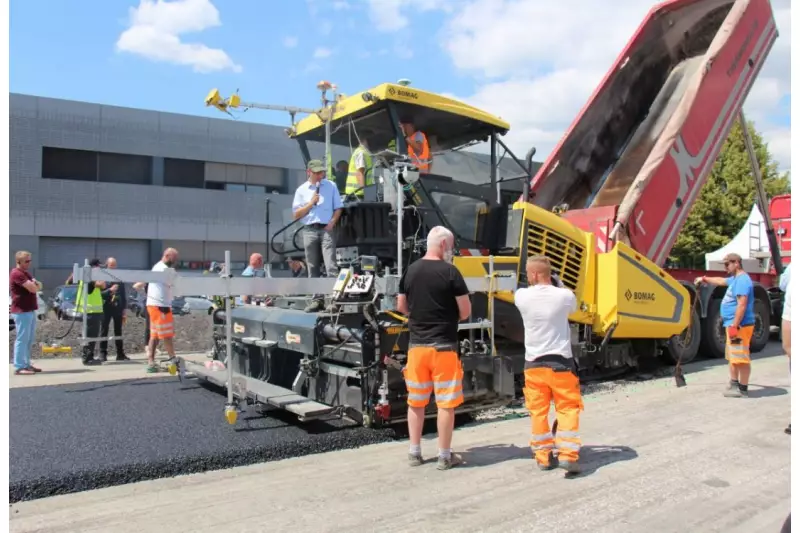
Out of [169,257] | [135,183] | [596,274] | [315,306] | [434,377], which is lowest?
[434,377]

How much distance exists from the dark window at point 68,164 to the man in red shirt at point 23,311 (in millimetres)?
18462

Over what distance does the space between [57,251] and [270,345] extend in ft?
73.2

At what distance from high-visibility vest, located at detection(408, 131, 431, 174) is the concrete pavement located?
85.7 inches

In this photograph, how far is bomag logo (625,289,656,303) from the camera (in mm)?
6409

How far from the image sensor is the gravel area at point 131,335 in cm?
1040

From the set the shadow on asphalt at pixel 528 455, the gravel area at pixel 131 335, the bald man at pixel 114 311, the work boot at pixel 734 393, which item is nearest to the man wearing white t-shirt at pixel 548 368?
the shadow on asphalt at pixel 528 455

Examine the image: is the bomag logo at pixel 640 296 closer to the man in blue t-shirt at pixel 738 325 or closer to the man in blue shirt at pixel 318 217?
the man in blue t-shirt at pixel 738 325

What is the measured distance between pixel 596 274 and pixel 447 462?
3115 millimetres

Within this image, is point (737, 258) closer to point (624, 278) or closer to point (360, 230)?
point (624, 278)

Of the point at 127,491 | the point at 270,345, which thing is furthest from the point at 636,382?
the point at 127,491

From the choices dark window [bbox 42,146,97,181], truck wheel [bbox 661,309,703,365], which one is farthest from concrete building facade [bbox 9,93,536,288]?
truck wheel [bbox 661,309,703,365]

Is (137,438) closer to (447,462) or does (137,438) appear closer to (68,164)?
(447,462)

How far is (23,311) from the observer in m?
7.85

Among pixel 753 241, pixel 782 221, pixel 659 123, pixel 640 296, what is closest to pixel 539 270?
pixel 640 296
